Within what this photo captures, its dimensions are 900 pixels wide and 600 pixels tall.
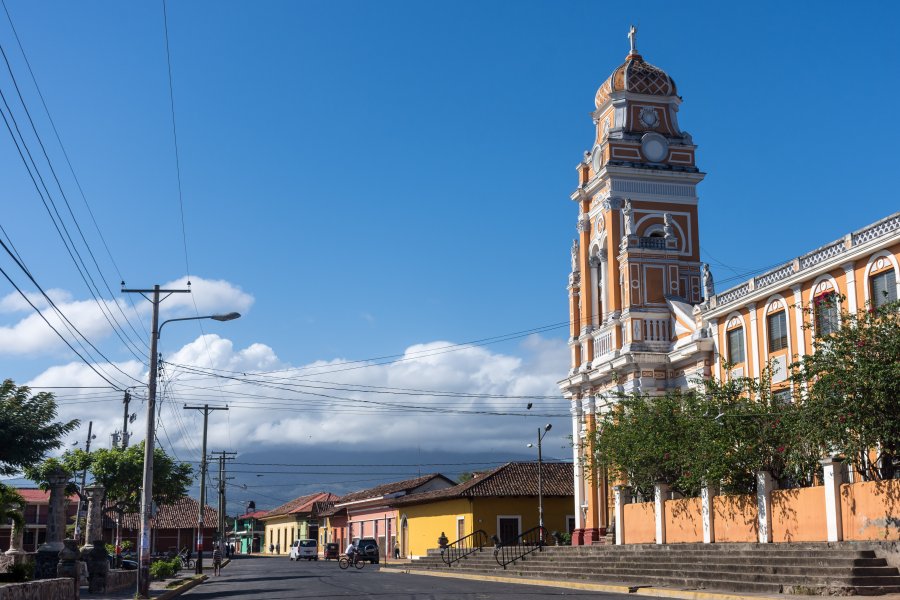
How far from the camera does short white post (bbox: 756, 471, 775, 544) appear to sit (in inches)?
1040

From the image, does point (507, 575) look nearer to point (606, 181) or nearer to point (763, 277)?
point (763, 277)

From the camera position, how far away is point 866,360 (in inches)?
888

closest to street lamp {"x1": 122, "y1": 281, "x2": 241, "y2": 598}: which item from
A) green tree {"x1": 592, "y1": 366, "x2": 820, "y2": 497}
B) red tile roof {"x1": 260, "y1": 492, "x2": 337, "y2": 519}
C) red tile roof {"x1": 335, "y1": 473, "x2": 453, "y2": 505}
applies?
green tree {"x1": 592, "y1": 366, "x2": 820, "y2": 497}

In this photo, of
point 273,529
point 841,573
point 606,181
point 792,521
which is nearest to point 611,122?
point 606,181

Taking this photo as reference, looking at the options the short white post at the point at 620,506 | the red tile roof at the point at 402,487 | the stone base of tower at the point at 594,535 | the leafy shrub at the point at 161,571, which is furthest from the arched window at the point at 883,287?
the red tile roof at the point at 402,487

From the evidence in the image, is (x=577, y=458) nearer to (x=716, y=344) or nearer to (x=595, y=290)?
(x=595, y=290)

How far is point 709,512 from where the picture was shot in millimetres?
29344

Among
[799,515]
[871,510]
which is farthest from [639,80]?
[871,510]

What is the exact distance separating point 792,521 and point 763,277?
11.5 m

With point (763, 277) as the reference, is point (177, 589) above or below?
below

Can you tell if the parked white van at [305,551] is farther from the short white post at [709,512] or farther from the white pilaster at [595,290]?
the short white post at [709,512]

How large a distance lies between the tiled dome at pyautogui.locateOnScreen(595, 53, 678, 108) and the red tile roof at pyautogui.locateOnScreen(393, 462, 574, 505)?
70.8 feet

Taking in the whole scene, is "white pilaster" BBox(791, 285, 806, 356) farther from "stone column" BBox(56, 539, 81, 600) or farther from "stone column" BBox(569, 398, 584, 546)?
"stone column" BBox(56, 539, 81, 600)

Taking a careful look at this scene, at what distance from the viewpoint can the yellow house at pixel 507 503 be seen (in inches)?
2176
